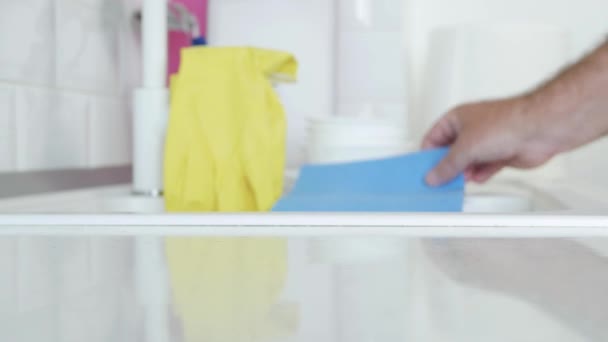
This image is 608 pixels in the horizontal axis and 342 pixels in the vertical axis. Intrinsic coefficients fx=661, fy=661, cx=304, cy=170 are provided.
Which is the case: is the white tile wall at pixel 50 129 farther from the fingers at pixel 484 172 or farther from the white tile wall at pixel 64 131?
the fingers at pixel 484 172

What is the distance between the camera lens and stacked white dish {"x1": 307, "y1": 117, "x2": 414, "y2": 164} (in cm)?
74

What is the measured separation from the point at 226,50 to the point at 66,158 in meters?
0.20

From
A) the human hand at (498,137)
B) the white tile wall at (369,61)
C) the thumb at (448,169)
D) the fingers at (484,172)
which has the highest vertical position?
the white tile wall at (369,61)

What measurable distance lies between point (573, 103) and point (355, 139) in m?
0.23

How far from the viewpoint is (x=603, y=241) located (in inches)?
13.1

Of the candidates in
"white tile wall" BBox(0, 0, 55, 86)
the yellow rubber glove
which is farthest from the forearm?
"white tile wall" BBox(0, 0, 55, 86)

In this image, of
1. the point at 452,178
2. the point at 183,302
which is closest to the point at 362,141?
the point at 452,178

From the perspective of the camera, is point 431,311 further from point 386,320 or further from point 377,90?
point 377,90

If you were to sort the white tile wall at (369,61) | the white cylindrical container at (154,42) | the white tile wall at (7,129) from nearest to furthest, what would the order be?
1. the white tile wall at (7,129)
2. the white cylindrical container at (154,42)
3. the white tile wall at (369,61)

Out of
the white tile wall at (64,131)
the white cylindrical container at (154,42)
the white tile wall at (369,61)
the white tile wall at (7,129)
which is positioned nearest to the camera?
the white tile wall at (64,131)

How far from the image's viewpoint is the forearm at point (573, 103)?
690mm

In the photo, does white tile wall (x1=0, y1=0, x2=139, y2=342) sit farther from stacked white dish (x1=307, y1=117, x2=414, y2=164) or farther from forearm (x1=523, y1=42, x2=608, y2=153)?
forearm (x1=523, y1=42, x2=608, y2=153)

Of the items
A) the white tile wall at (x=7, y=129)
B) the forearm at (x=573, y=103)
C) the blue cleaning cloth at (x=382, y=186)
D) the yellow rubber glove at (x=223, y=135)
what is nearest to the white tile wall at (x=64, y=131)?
the white tile wall at (x=7, y=129)

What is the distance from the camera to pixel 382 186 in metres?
0.62
